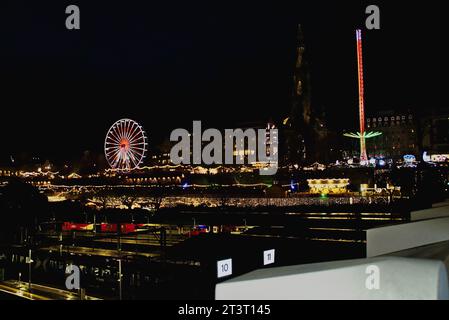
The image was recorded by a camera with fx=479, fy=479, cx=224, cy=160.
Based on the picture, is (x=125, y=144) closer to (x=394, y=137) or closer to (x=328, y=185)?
(x=328, y=185)

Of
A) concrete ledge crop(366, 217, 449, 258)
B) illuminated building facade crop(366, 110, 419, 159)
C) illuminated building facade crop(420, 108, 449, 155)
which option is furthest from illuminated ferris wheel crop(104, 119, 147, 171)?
illuminated building facade crop(366, 110, 419, 159)

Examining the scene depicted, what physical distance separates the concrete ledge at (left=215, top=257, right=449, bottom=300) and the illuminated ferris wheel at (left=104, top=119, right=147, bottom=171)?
37.9m

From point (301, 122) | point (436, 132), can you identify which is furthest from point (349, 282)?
point (436, 132)

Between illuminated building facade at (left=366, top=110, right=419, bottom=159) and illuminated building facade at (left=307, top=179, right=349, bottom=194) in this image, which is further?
illuminated building facade at (left=366, top=110, right=419, bottom=159)

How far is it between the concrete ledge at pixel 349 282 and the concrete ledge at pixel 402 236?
1.75 meters

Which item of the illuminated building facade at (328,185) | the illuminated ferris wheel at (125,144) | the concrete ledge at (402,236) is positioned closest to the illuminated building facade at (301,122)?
the illuminated building facade at (328,185)

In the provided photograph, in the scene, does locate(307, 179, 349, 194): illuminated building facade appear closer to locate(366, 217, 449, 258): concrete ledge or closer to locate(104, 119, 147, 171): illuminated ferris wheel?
locate(104, 119, 147, 171): illuminated ferris wheel

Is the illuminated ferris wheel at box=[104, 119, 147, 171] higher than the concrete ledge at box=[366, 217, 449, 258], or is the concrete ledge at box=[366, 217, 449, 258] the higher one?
the illuminated ferris wheel at box=[104, 119, 147, 171]

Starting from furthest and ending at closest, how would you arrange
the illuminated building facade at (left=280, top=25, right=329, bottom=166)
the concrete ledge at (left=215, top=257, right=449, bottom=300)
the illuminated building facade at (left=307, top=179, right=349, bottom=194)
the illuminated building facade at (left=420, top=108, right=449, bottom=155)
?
the illuminated building facade at (left=420, top=108, right=449, bottom=155) → the illuminated building facade at (left=280, top=25, right=329, bottom=166) → the illuminated building facade at (left=307, top=179, right=349, bottom=194) → the concrete ledge at (left=215, top=257, right=449, bottom=300)

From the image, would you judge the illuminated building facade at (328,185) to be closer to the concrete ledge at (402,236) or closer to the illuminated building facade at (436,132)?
the concrete ledge at (402,236)

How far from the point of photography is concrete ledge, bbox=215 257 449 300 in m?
2.60

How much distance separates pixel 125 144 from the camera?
4081cm

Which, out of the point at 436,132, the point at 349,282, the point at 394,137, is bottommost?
the point at 349,282

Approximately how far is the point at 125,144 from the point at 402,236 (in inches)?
1484
